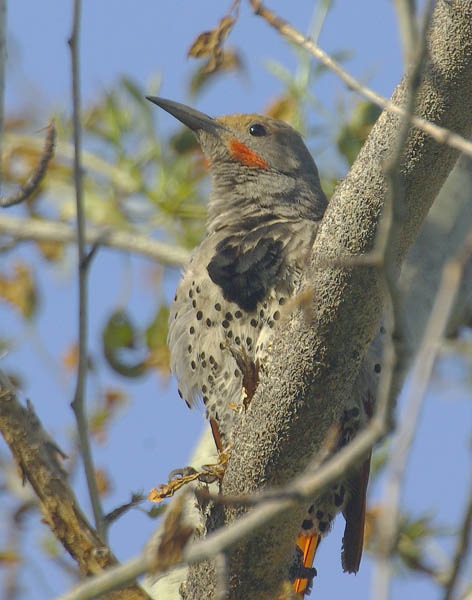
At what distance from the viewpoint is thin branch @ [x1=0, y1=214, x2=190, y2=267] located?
686cm

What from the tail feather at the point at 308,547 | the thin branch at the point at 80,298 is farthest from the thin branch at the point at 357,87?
the tail feather at the point at 308,547

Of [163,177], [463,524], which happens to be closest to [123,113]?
[163,177]

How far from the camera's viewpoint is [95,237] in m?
6.42

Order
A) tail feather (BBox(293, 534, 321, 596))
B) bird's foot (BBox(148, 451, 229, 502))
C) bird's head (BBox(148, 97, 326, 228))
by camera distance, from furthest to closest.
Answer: bird's head (BBox(148, 97, 326, 228)) → tail feather (BBox(293, 534, 321, 596)) → bird's foot (BBox(148, 451, 229, 502))

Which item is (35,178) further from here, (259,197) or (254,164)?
(254,164)

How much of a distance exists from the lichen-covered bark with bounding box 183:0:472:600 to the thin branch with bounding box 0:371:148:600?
593 millimetres

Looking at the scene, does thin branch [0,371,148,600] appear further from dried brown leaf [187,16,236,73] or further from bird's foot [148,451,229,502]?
dried brown leaf [187,16,236,73]

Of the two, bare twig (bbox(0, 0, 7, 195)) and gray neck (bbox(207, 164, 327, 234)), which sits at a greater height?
gray neck (bbox(207, 164, 327, 234))

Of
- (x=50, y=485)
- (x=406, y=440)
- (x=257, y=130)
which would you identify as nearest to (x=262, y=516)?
(x=406, y=440)

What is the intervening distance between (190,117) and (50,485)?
3316 mm

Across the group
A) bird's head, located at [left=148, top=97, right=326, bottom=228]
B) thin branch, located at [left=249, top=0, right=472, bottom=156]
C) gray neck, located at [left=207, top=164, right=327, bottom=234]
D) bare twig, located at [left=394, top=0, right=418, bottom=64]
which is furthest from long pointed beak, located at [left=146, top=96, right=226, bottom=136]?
bare twig, located at [left=394, top=0, right=418, bottom=64]

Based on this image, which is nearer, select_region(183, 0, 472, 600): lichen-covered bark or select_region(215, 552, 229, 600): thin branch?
select_region(215, 552, 229, 600): thin branch

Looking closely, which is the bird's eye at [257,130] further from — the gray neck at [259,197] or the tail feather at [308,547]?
the tail feather at [308,547]

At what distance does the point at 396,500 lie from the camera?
2008mm
